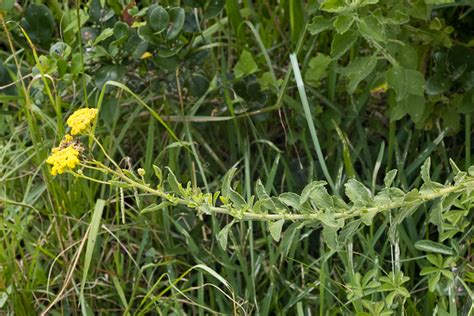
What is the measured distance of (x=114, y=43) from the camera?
2.11m

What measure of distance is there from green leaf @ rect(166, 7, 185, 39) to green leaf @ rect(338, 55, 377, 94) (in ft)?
1.34

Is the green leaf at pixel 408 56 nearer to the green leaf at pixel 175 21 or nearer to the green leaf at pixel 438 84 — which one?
the green leaf at pixel 438 84

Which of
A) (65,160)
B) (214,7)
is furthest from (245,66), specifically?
(65,160)

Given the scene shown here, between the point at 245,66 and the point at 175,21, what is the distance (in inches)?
9.7

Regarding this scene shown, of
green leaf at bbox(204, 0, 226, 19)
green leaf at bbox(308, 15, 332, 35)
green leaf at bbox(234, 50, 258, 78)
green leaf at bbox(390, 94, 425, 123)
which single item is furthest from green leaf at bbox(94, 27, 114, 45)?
green leaf at bbox(390, 94, 425, 123)

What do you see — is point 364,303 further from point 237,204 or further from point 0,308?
point 0,308

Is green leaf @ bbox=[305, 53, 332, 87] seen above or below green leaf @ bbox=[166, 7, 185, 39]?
below

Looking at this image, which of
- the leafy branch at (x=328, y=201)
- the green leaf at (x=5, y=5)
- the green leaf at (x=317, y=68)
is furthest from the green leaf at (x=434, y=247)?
the green leaf at (x=5, y=5)

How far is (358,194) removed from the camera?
5.33 feet

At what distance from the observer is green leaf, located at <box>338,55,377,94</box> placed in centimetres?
205

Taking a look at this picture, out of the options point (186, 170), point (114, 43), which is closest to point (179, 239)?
point (186, 170)

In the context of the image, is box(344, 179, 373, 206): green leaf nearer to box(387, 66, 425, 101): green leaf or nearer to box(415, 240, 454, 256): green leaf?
box(415, 240, 454, 256): green leaf

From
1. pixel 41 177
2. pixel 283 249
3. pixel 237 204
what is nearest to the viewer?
pixel 237 204

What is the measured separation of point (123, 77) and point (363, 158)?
0.67m
